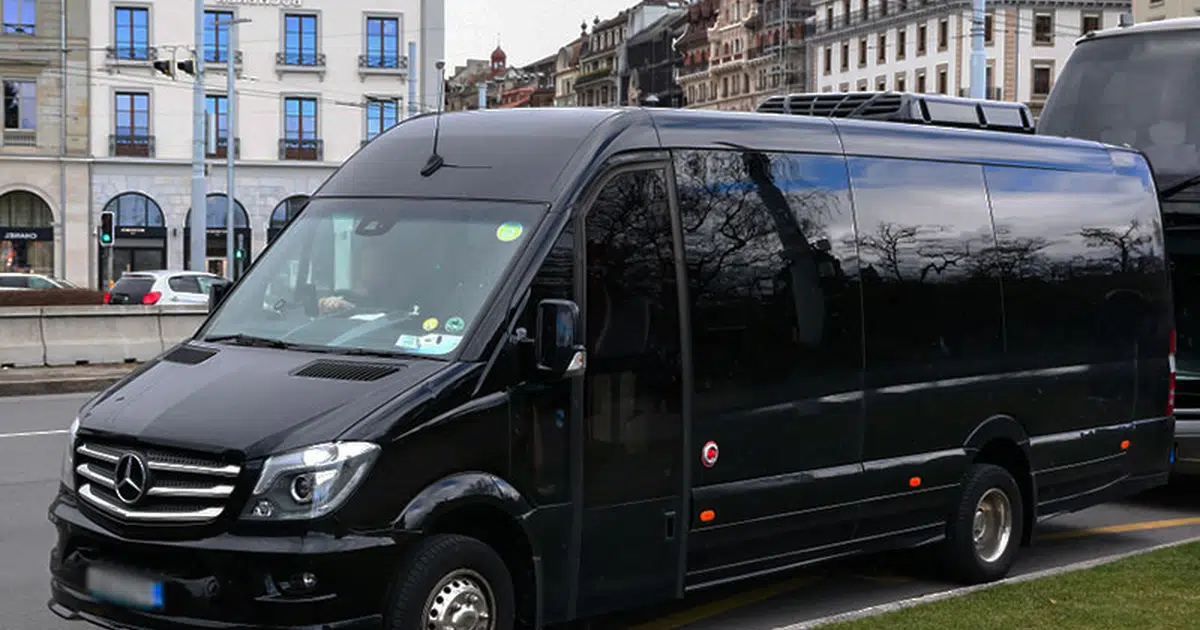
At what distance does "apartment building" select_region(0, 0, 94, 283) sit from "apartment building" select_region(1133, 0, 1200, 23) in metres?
47.3

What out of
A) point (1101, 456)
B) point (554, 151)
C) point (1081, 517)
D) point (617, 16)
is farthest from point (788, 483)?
point (617, 16)

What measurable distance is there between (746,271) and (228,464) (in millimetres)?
2874

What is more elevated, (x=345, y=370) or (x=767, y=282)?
(x=767, y=282)

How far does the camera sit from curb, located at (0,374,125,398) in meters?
21.4

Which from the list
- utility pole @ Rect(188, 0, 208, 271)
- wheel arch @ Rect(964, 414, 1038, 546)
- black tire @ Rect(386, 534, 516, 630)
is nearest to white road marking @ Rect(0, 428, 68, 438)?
wheel arch @ Rect(964, 414, 1038, 546)

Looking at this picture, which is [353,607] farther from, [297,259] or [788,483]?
[788,483]

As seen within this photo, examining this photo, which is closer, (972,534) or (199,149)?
(972,534)

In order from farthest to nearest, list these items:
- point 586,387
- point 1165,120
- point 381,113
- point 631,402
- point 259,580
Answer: point 381,113, point 1165,120, point 631,402, point 586,387, point 259,580

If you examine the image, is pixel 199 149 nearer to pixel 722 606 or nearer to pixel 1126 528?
pixel 1126 528

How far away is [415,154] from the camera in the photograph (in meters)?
7.71

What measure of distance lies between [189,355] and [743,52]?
13691cm

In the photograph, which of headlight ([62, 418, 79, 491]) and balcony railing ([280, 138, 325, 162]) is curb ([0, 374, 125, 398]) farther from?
balcony railing ([280, 138, 325, 162])

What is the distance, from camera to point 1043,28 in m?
103

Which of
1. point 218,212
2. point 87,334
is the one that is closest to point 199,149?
point 87,334
